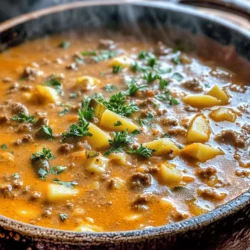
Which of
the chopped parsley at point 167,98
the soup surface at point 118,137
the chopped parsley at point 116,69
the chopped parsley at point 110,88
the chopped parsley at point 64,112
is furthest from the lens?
the chopped parsley at point 116,69

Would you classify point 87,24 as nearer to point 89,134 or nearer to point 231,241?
point 89,134

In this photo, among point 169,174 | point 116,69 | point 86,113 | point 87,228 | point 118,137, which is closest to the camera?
point 87,228

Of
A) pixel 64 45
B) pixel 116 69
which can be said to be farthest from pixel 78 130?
pixel 64 45

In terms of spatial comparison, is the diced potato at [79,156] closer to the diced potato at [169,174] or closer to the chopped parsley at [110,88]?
the diced potato at [169,174]

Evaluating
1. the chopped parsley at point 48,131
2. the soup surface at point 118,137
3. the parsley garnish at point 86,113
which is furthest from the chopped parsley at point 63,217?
the parsley garnish at point 86,113

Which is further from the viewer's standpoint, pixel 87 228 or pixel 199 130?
pixel 199 130

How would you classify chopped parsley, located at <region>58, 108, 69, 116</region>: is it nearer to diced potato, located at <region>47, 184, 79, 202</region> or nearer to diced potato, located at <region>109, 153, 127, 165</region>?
diced potato, located at <region>109, 153, 127, 165</region>

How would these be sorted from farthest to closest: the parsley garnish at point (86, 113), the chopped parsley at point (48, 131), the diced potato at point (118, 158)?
the parsley garnish at point (86, 113) → the chopped parsley at point (48, 131) → the diced potato at point (118, 158)

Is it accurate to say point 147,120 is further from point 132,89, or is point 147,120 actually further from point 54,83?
point 54,83
